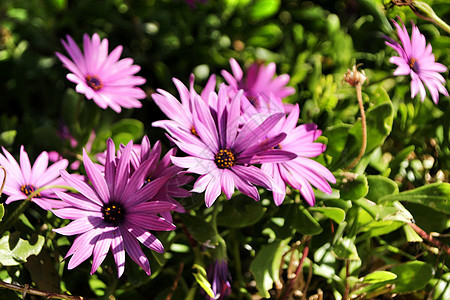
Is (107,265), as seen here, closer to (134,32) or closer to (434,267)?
(434,267)

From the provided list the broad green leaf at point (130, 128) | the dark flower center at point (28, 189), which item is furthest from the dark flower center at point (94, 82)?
the dark flower center at point (28, 189)

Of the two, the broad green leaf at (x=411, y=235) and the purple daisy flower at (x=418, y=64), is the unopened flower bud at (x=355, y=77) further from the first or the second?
the broad green leaf at (x=411, y=235)

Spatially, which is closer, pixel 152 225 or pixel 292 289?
pixel 152 225

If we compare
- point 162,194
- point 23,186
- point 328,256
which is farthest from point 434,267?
point 23,186

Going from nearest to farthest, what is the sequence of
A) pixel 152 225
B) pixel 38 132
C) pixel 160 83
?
pixel 152 225 < pixel 38 132 < pixel 160 83

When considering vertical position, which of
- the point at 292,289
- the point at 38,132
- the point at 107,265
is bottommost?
the point at 292,289

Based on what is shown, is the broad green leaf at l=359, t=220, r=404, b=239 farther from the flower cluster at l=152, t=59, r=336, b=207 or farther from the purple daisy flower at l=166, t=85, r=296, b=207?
the purple daisy flower at l=166, t=85, r=296, b=207
